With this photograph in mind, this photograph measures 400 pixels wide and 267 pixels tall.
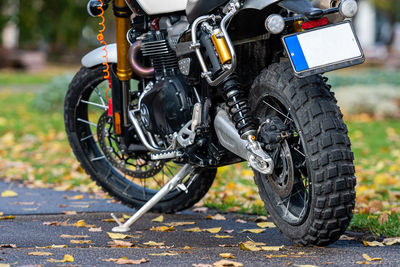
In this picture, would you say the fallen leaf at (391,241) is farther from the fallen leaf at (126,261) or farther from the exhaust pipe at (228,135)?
the fallen leaf at (126,261)

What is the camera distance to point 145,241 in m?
3.96

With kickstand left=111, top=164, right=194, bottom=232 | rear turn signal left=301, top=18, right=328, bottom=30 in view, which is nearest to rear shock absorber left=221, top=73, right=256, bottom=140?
rear turn signal left=301, top=18, right=328, bottom=30

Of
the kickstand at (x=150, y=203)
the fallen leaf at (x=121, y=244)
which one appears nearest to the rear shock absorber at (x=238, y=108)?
the kickstand at (x=150, y=203)

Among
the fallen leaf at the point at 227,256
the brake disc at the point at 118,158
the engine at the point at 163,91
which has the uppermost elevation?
the engine at the point at 163,91

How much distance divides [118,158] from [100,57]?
734 mm

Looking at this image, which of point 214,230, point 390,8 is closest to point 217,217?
point 214,230

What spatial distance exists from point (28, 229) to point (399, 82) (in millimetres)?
11768

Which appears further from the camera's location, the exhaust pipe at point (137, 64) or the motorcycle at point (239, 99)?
the exhaust pipe at point (137, 64)

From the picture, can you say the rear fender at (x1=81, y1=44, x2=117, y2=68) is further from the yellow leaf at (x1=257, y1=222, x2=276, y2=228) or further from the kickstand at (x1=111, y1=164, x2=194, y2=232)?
the yellow leaf at (x1=257, y1=222, x2=276, y2=228)

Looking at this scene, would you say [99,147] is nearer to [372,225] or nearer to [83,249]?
[83,249]

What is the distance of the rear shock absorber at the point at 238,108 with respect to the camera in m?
3.56

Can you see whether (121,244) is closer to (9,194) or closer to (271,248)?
(271,248)

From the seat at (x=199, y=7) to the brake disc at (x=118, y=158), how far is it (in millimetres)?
1256

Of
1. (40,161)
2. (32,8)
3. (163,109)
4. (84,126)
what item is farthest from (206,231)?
(32,8)
